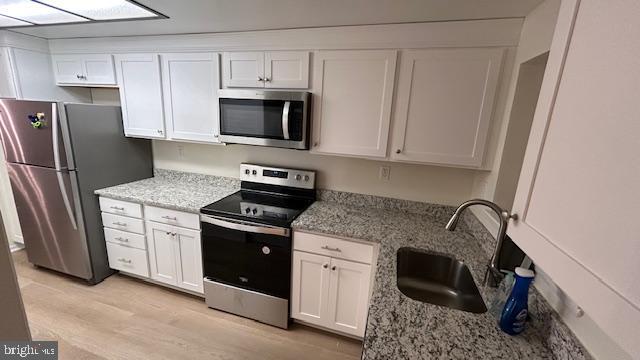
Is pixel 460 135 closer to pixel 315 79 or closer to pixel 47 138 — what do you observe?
pixel 315 79

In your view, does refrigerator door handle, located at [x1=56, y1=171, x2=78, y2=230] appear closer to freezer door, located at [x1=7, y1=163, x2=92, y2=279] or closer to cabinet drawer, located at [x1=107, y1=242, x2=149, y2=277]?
freezer door, located at [x1=7, y1=163, x2=92, y2=279]

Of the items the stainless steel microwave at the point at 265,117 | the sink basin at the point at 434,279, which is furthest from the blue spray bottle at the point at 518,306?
the stainless steel microwave at the point at 265,117

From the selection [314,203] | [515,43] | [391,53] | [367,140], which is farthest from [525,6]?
[314,203]

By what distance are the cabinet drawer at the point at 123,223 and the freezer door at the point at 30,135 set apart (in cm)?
53

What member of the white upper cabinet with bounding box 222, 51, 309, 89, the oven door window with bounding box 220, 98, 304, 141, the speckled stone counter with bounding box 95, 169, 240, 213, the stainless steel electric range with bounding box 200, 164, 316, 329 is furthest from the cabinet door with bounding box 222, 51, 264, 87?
the speckled stone counter with bounding box 95, 169, 240, 213

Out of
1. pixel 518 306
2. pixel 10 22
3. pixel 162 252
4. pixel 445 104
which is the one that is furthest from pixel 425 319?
pixel 10 22

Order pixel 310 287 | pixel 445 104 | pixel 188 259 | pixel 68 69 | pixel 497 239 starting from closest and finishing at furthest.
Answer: pixel 497 239
pixel 445 104
pixel 310 287
pixel 188 259
pixel 68 69

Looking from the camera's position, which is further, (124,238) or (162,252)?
(124,238)

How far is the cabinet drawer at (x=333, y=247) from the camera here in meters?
1.65

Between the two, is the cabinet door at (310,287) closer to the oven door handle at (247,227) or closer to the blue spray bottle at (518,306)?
the oven door handle at (247,227)

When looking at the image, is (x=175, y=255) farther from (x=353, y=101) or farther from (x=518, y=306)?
(x=518, y=306)

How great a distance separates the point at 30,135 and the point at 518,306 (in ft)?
10.9

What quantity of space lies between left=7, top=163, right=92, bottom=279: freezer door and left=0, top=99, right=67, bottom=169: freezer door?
0.27ft

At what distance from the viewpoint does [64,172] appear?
205cm
